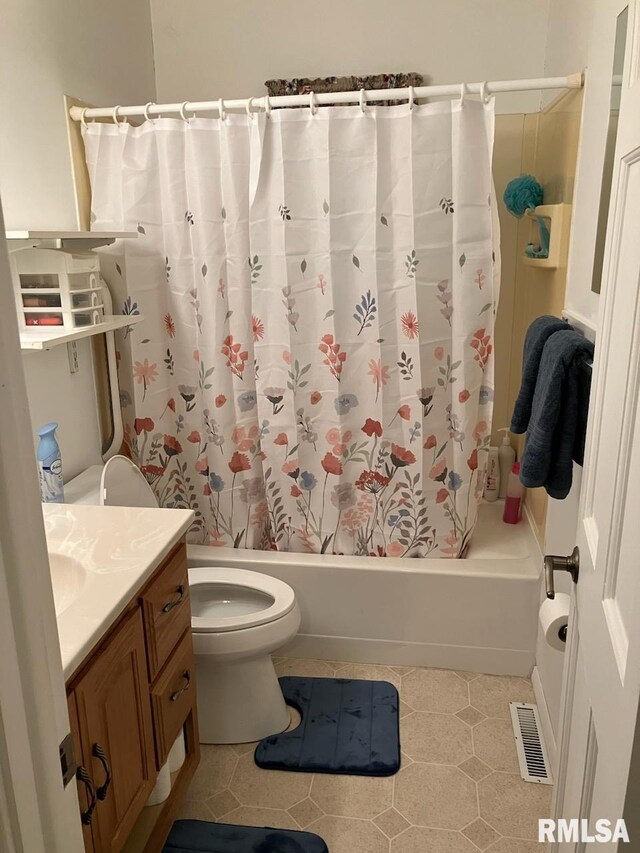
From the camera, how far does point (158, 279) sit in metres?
Answer: 2.37

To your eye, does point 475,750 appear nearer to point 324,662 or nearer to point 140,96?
point 324,662

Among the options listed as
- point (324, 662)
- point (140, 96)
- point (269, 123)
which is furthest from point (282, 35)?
point (324, 662)

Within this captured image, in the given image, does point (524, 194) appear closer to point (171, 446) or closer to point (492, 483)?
point (492, 483)

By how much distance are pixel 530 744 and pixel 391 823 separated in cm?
52

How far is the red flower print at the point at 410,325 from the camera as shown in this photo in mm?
2217

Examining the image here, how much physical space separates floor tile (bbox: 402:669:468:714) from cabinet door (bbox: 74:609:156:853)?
101 cm

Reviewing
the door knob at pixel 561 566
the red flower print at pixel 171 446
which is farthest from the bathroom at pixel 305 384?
the door knob at pixel 561 566

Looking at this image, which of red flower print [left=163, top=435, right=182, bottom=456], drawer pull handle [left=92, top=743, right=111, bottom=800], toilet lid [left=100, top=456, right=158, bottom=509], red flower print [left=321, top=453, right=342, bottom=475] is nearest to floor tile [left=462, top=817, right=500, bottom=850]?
drawer pull handle [left=92, top=743, right=111, bottom=800]

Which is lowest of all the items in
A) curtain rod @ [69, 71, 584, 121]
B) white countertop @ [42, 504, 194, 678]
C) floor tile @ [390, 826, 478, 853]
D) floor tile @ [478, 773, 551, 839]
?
floor tile @ [390, 826, 478, 853]

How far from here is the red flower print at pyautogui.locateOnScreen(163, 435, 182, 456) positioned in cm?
253

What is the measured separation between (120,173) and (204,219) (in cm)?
33

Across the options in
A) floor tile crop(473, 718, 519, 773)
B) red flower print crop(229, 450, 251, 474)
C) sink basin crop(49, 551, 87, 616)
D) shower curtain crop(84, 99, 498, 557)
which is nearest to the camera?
sink basin crop(49, 551, 87, 616)

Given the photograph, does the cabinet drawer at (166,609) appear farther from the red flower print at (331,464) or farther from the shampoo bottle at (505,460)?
the shampoo bottle at (505,460)

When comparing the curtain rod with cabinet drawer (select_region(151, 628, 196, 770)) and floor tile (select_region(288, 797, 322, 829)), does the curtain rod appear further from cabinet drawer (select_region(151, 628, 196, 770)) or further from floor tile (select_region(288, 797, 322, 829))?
floor tile (select_region(288, 797, 322, 829))
